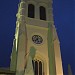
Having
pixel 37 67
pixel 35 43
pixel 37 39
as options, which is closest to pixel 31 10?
pixel 37 39

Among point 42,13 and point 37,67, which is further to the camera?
point 42,13

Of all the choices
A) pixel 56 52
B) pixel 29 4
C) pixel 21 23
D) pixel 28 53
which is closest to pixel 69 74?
pixel 56 52

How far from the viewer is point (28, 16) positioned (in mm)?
41594

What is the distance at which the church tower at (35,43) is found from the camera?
36.0 m

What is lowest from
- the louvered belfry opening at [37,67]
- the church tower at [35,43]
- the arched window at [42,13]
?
the louvered belfry opening at [37,67]

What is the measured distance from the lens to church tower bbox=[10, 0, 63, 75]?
36.0m

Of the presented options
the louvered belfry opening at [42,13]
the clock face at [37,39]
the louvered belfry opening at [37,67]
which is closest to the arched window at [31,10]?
the louvered belfry opening at [42,13]

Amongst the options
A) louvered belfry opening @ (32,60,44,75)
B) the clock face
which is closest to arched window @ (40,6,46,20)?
the clock face

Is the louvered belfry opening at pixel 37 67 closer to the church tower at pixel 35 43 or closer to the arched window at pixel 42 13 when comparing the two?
the church tower at pixel 35 43

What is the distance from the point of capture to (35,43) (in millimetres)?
38656

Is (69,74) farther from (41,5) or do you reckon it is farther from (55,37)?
(41,5)

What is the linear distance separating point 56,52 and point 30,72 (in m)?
7.02

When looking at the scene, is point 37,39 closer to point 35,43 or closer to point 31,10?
point 35,43

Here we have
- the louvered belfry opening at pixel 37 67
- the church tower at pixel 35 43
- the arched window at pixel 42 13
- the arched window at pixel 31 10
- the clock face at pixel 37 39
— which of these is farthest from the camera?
the arched window at pixel 42 13
